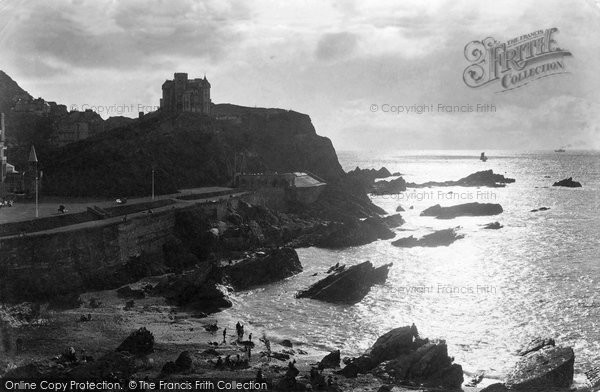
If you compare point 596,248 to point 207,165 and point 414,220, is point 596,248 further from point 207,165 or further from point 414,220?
point 207,165

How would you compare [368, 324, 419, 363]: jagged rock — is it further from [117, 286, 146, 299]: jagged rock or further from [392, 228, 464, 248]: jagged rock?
[392, 228, 464, 248]: jagged rock

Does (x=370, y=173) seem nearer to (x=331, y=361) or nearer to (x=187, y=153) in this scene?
(x=187, y=153)

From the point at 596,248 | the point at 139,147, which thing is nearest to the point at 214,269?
the point at 139,147

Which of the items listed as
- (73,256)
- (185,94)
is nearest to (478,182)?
(185,94)

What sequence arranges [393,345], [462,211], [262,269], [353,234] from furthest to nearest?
[462,211] < [353,234] < [262,269] < [393,345]

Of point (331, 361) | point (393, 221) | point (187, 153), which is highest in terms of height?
point (187, 153)
